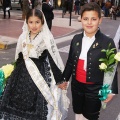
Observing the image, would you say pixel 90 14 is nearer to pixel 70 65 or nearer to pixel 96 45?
pixel 96 45

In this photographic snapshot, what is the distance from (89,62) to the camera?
263 cm

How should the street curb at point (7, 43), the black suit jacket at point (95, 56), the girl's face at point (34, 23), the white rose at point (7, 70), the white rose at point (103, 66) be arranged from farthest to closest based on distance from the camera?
the street curb at point (7, 43) < the white rose at point (7, 70) < the girl's face at point (34, 23) < the black suit jacket at point (95, 56) < the white rose at point (103, 66)

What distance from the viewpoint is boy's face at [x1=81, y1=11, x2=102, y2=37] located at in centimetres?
254

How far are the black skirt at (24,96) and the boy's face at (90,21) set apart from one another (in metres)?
0.89

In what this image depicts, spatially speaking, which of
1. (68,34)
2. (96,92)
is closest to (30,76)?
(96,92)

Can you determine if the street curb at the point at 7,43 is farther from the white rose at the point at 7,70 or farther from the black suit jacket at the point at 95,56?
the black suit jacket at the point at 95,56

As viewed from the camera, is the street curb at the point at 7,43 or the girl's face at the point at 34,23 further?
the street curb at the point at 7,43

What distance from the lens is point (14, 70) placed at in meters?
3.39

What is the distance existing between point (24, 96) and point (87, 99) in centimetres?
92

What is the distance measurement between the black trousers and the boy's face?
0.55m

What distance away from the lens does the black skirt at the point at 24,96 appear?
3.31m

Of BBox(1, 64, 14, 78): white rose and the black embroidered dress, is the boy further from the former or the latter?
BBox(1, 64, 14, 78): white rose

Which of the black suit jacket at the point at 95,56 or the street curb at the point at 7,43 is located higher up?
the black suit jacket at the point at 95,56

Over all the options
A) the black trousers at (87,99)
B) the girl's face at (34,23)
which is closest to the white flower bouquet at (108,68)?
the black trousers at (87,99)
